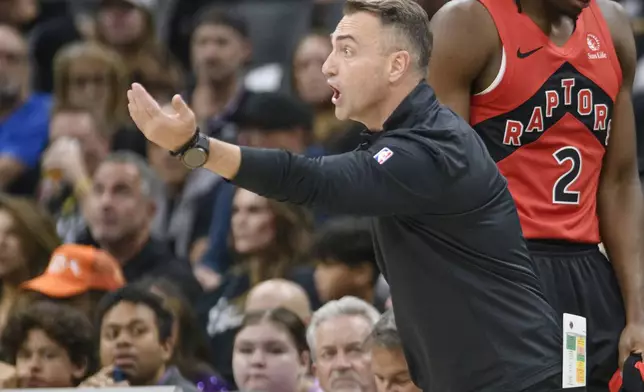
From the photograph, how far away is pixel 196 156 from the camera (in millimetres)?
3107

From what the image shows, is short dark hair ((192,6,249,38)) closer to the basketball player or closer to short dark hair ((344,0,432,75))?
the basketball player

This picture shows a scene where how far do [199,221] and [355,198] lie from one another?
14.7 ft

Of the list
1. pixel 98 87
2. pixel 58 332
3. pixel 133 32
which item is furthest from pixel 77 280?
pixel 133 32

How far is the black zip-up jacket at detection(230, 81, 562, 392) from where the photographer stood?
337 centimetres

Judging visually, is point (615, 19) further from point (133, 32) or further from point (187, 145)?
point (133, 32)

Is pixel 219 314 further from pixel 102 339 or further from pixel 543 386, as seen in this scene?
pixel 543 386

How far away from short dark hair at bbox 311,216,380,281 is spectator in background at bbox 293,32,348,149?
1.52 meters

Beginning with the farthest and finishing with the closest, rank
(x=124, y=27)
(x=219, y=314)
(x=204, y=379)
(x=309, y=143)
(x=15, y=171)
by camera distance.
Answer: (x=124, y=27) → (x=15, y=171) → (x=309, y=143) → (x=219, y=314) → (x=204, y=379)

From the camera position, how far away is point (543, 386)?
349cm

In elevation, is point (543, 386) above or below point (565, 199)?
below

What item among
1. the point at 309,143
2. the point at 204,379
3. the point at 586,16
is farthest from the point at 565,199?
the point at 309,143

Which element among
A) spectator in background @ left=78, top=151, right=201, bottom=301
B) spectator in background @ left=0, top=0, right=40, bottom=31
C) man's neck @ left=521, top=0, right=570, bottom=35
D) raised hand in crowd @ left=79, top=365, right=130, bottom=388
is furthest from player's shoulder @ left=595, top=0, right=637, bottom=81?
spectator in background @ left=0, top=0, right=40, bottom=31

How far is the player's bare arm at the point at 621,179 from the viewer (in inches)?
162

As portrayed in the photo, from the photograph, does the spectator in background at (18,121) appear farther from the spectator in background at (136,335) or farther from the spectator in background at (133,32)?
the spectator in background at (136,335)
